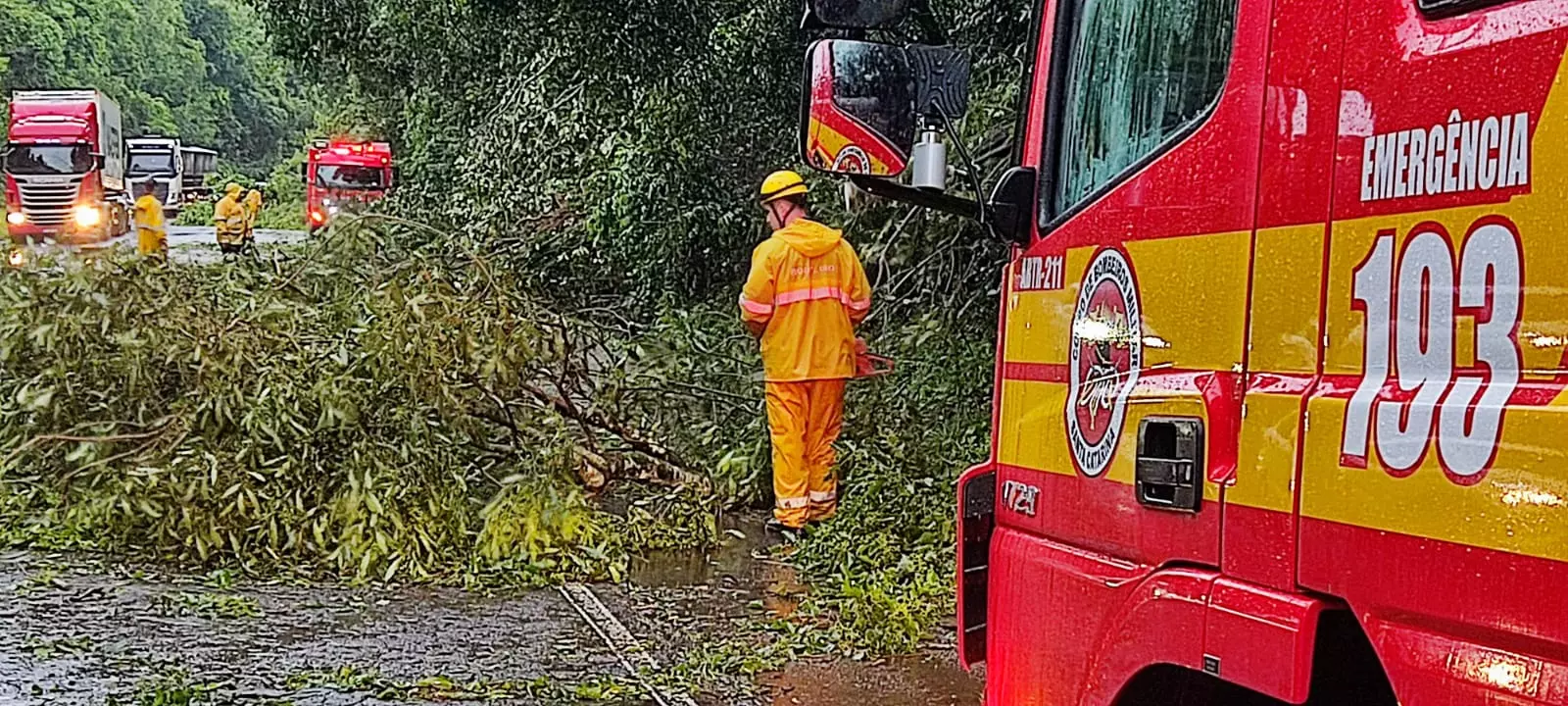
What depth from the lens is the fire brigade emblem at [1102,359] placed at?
9.22 feet

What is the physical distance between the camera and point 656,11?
12.9 metres

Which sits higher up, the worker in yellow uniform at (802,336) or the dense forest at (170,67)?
the dense forest at (170,67)

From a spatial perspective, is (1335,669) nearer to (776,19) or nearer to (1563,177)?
(1563,177)

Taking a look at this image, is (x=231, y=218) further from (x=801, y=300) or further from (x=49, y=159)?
(x=801, y=300)

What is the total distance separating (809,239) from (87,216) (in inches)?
1102

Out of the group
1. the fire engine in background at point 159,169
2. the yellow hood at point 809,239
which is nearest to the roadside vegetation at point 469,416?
the yellow hood at point 809,239

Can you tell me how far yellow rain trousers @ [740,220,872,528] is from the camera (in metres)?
8.06

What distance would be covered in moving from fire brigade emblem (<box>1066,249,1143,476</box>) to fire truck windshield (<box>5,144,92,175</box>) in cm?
3315

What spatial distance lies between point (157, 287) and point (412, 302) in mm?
1533

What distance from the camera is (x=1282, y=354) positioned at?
7.83 feet

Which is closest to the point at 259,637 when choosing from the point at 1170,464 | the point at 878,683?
the point at 878,683

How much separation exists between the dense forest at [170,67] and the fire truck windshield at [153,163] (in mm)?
18792

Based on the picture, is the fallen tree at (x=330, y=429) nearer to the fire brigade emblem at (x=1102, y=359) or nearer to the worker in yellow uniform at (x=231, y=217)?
the fire brigade emblem at (x=1102, y=359)

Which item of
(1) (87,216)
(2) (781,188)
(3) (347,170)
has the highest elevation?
(3) (347,170)
